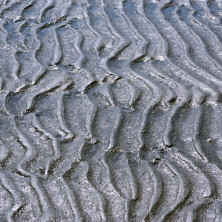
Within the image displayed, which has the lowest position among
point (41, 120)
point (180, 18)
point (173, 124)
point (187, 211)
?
point (187, 211)

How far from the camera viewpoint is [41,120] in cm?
339

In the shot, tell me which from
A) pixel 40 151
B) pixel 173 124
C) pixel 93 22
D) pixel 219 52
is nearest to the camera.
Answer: pixel 40 151

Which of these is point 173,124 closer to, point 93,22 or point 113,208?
point 113,208

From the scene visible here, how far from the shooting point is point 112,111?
3.44 meters

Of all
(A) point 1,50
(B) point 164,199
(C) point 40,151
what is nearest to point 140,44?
(A) point 1,50

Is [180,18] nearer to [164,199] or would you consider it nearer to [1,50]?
[1,50]

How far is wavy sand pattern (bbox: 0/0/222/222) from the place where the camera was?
2623 mm

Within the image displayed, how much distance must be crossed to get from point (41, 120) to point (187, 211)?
52.3 inches

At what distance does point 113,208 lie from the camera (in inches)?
101

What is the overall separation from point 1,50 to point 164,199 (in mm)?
2486

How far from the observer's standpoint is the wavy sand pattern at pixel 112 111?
262 cm

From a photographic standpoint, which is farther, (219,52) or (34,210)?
(219,52)

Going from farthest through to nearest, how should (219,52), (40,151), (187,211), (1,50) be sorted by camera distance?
(1,50) → (219,52) → (40,151) → (187,211)

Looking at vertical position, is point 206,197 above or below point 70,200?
below
